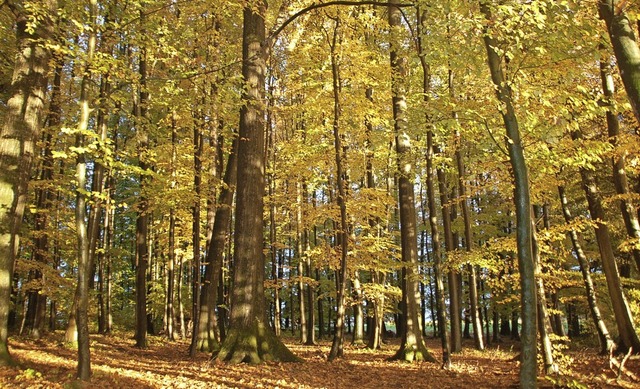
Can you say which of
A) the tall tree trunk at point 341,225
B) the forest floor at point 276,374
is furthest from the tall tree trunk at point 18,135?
the tall tree trunk at point 341,225

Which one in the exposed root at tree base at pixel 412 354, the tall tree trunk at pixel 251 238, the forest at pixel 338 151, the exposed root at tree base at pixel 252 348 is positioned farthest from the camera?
the exposed root at tree base at pixel 412 354

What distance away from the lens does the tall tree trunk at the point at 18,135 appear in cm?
676

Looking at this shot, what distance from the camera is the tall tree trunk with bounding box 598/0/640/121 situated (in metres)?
4.69

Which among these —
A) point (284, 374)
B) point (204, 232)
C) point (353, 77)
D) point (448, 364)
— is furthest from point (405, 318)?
point (204, 232)

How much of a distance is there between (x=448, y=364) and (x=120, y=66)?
909 centimetres

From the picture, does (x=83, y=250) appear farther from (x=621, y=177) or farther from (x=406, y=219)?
(x=621, y=177)

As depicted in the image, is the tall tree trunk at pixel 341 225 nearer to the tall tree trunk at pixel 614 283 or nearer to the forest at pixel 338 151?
the forest at pixel 338 151

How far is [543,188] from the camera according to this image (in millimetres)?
10406

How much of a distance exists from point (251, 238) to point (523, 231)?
574 cm

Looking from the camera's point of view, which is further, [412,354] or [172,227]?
[172,227]

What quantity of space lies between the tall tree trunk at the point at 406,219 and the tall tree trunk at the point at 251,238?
3669 mm

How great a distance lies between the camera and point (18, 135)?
23.3ft

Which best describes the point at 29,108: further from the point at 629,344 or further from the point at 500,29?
the point at 629,344

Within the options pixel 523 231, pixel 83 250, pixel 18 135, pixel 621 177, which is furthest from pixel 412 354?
pixel 18 135
